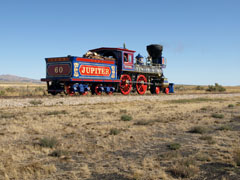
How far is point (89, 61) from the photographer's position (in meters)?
21.2

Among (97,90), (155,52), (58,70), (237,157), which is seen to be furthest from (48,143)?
(155,52)

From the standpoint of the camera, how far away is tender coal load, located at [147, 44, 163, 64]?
30078 mm

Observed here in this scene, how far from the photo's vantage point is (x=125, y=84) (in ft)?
86.8

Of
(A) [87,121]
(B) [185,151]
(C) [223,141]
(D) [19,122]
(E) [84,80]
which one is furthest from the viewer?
(E) [84,80]

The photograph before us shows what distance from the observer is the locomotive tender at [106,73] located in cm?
2067

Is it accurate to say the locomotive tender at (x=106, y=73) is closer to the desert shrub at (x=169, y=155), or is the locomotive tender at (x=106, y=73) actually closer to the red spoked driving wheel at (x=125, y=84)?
the red spoked driving wheel at (x=125, y=84)

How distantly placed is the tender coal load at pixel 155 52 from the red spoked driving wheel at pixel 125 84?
5.69 meters

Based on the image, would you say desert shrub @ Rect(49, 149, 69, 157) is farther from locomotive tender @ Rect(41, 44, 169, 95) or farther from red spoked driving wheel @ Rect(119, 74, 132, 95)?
red spoked driving wheel @ Rect(119, 74, 132, 95)

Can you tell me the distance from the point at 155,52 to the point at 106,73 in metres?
9.27

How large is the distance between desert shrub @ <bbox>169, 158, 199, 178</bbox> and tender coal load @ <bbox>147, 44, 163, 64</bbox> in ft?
83.8

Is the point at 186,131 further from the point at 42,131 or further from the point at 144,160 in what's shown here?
the point at 42,131

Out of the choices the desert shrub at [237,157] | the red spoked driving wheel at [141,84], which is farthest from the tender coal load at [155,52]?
the desert shrub at [237,157]

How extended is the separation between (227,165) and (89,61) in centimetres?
1702

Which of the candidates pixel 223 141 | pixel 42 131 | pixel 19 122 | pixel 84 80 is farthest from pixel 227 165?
pixel 84 80
